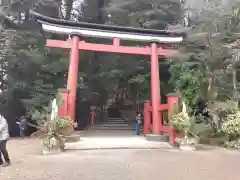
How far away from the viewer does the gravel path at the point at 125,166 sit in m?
6.92

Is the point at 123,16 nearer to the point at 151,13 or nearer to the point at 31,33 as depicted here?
the point at 151,13

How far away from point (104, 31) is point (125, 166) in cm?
913

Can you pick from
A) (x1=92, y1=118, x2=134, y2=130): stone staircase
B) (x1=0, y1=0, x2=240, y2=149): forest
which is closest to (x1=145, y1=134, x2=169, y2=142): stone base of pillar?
(x1=0, y1=0, x2=240, y2=149): forest

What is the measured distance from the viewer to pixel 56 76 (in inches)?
819

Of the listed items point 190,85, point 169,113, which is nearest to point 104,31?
point 190,85

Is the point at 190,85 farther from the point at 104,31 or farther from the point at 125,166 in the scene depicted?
the point at 125,166

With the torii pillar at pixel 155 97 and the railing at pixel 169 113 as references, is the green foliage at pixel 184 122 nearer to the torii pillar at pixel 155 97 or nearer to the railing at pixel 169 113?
the railing at pixel 169 113

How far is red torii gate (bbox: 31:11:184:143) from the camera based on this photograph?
1453cm

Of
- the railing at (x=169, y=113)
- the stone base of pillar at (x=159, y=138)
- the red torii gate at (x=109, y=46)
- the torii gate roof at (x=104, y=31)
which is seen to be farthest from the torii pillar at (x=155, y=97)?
the torii gate roof at (x=104, y=31)

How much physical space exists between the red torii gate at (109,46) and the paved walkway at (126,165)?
12.3 ft

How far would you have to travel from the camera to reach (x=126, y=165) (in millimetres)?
8188

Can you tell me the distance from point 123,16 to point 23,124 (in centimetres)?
1006

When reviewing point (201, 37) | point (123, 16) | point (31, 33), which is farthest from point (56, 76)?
point (201, 37)

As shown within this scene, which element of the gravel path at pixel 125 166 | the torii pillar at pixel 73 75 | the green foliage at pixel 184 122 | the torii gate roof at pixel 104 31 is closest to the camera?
the gravel path at pixel 125 166
